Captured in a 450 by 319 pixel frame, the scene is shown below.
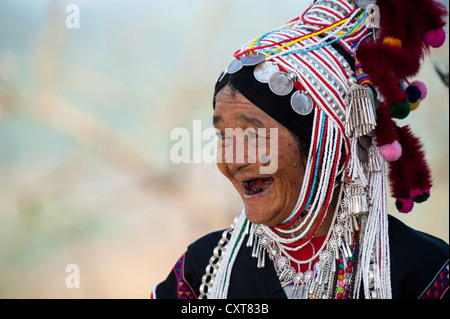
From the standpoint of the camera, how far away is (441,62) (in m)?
4.27

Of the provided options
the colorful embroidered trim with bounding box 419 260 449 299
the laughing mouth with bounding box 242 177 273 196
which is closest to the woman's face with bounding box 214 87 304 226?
the laughing mouth with bounding box 242 177 273 196

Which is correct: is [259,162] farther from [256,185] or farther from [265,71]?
[265,71]

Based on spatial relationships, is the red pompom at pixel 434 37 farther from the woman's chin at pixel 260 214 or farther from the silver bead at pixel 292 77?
the woman's chin at pixel 260 214

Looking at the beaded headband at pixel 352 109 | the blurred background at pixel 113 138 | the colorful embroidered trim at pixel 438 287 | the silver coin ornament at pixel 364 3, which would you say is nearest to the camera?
the colorful embroidered trim at pixel 438 287

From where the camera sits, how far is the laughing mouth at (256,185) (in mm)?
2088

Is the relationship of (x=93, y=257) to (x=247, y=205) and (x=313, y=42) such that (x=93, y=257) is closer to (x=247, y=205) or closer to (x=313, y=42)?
(x=247, y=205)

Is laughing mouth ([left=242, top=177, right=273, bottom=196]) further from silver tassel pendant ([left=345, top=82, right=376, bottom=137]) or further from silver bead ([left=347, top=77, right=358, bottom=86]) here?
silver bead ([left=347, top=77, right=358, bottom=86])

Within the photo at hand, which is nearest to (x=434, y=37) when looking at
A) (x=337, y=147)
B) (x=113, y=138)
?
(x=337, y=147)

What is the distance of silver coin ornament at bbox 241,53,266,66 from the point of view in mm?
2092

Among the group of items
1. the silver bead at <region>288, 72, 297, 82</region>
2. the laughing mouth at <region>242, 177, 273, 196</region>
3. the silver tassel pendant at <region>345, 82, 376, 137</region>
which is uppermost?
the silver bead at <region>288, 72, 297, 82</region>

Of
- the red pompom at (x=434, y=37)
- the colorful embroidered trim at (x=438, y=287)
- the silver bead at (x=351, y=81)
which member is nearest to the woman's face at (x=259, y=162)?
the silver bead at (x=351, y=81)

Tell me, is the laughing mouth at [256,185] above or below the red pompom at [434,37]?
below

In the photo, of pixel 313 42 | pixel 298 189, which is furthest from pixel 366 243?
pixel 313 42
